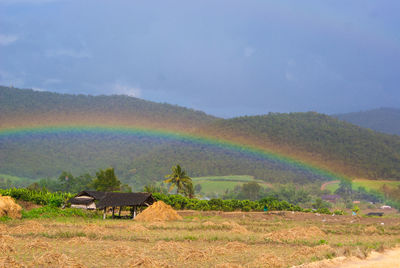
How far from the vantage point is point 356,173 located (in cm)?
16788

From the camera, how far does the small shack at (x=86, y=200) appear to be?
59969 millimetres

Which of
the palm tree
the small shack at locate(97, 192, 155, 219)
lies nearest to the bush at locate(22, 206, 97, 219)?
the small shack at locate(97, 192, 155, 219)

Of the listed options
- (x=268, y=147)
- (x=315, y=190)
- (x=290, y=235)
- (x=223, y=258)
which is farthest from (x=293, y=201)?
(x=223, y=258)

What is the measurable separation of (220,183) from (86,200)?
118702mm

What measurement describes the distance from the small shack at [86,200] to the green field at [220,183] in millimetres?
104984

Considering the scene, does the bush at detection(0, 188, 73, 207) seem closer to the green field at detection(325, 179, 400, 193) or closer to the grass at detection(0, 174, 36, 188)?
the green field at detection(325, 179, 400, 193)

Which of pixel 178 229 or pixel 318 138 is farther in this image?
pixel 318 138

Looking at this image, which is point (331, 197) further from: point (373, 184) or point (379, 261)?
point (379, 261)

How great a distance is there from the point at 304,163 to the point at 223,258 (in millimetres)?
171532

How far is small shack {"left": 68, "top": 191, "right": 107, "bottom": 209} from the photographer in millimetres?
59969

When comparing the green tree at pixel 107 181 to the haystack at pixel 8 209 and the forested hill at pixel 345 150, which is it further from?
the forested hill at pixel 345 150

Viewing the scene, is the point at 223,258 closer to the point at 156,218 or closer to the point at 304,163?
the point at 156,218

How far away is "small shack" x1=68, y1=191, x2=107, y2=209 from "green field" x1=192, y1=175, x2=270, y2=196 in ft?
344

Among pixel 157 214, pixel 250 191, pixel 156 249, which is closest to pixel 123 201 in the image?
pixel 157 214
